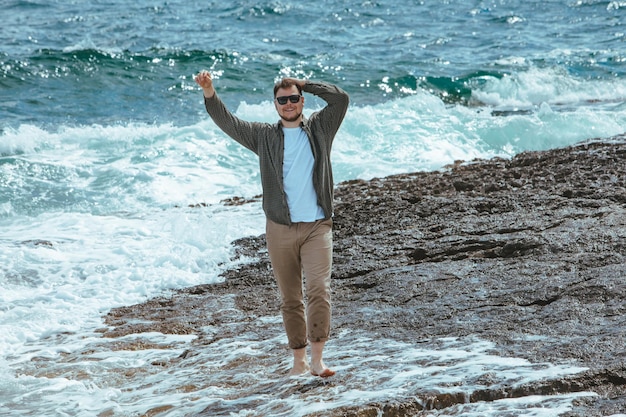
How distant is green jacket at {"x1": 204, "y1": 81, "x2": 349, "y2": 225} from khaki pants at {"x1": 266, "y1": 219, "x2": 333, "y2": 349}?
0.08m

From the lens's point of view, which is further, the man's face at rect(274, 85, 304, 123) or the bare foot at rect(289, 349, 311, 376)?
the bare foot at rect(289, 349, 311, 376)

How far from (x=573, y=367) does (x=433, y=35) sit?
23629 mm

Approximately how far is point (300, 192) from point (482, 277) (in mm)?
2134

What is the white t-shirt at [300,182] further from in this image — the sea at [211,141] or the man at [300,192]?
the sea at [211,141]

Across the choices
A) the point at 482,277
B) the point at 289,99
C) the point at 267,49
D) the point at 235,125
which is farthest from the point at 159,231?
the point at 267,49

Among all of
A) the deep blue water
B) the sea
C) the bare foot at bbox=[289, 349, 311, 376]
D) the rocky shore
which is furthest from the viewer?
the deep blue water

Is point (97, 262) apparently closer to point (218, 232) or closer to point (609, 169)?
point (218, 232)

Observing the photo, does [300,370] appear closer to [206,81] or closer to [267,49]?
[206,81]

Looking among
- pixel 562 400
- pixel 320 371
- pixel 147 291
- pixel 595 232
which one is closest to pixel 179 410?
pixel 320 371

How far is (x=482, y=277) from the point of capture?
21.8 ft

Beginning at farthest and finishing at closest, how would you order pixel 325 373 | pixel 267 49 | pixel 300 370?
pixel 267 49, pixel 300 370, pixel 325 373

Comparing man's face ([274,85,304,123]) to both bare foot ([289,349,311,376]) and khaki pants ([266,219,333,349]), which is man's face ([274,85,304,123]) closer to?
khaki pants ([266,219,333,349])

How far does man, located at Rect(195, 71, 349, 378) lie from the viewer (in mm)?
5094

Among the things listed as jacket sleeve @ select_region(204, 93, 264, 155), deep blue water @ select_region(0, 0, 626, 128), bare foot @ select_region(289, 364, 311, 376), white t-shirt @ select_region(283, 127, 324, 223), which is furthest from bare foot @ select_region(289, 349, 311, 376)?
deep blue water @ select_region(0, 0, 626, 128)
